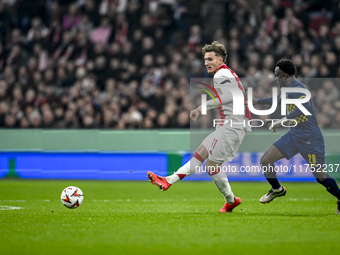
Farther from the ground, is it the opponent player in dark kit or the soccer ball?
the opponent player in dark kit

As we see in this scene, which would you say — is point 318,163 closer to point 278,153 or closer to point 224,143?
point 278,153

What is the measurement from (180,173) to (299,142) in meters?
1.59

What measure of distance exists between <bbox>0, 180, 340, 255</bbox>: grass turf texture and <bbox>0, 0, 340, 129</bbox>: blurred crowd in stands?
3244 mm

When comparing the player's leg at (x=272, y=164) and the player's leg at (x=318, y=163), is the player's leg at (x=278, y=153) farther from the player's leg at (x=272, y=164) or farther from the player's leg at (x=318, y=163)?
the player's leg at (x=318, y=163)

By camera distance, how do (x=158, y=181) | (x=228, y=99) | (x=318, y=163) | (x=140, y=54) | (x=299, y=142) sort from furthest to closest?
(x=140, y=54)
(x=299, y=142)
(x=318, y=163)
(x=158, y=181)
(x=228, y=99)

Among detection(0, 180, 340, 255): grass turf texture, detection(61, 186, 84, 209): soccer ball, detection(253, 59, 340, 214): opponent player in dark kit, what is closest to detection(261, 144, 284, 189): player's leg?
detection(253, 59, 340, 214): opponent player in dark kit

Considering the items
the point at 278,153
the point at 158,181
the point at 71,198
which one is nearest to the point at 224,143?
the point at 278,153

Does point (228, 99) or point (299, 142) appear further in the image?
point (299, 142)

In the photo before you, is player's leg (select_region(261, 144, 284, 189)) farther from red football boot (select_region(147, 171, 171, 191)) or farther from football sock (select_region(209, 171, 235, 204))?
red football boot (select_region(147, 171, 171, 191))

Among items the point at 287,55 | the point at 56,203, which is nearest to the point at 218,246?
the point at 56,203

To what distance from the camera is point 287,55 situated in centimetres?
1273

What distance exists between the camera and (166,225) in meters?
5.36

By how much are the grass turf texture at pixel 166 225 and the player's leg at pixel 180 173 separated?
40 cm

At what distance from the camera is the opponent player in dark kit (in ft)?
20.7
